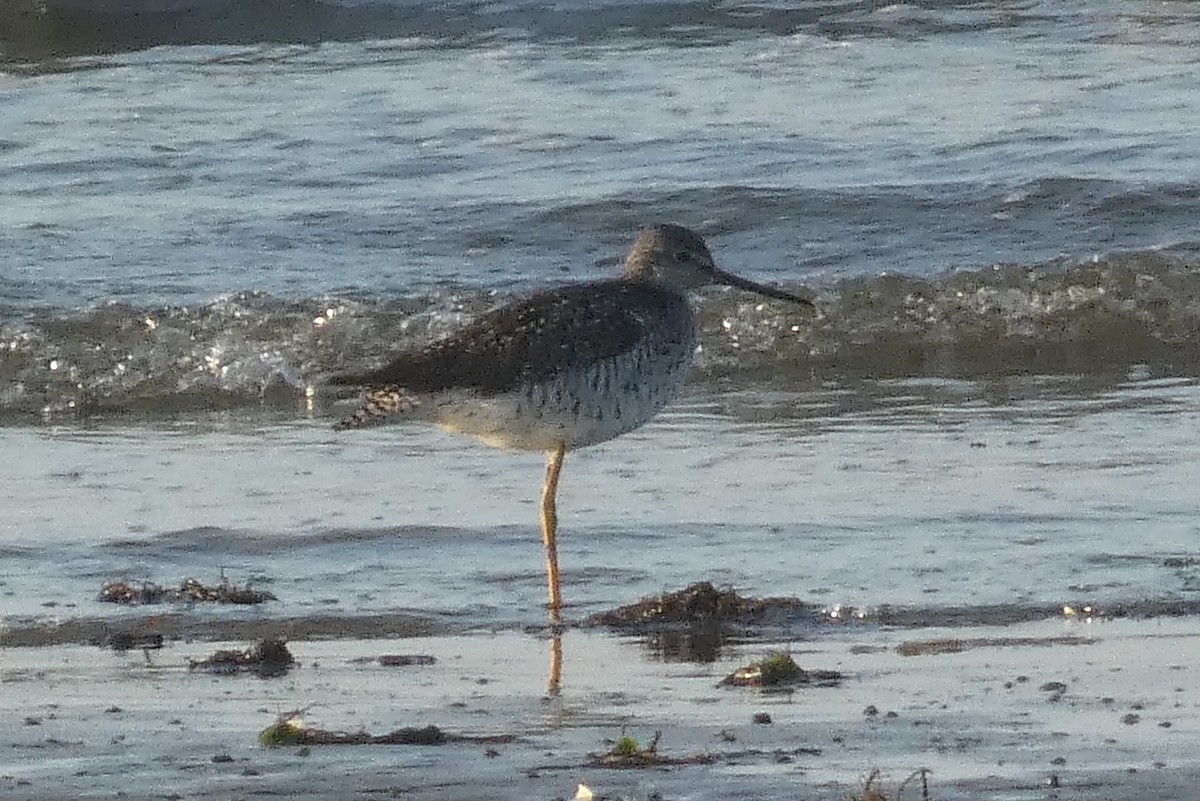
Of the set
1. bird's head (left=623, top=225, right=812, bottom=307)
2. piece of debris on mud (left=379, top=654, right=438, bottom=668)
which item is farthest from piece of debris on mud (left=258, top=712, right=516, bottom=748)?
bird's head (left=623, top=225, right=812, bottom=307)

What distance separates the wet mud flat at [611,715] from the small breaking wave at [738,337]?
350cm

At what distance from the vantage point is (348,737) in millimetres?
4730

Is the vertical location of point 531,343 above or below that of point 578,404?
above

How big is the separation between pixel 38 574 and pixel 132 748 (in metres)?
1.91

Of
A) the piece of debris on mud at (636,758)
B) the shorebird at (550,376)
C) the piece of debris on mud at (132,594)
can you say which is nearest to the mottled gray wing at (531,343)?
the shorebird at (550,376)

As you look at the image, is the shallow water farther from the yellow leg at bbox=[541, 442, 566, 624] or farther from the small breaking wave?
the small breaking wave

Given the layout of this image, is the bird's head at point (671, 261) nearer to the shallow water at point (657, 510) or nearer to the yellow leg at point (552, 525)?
the shallow water at point (657, 510)

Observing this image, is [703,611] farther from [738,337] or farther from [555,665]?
[738,337]

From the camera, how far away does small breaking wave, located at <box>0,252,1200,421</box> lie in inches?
371

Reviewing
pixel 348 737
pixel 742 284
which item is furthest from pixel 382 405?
pixel 348 737

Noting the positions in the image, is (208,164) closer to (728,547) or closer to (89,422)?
(89,422)

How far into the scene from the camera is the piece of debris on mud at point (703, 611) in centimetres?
592

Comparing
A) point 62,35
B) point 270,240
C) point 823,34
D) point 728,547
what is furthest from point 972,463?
point 62,35

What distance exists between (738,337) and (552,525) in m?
3.37
